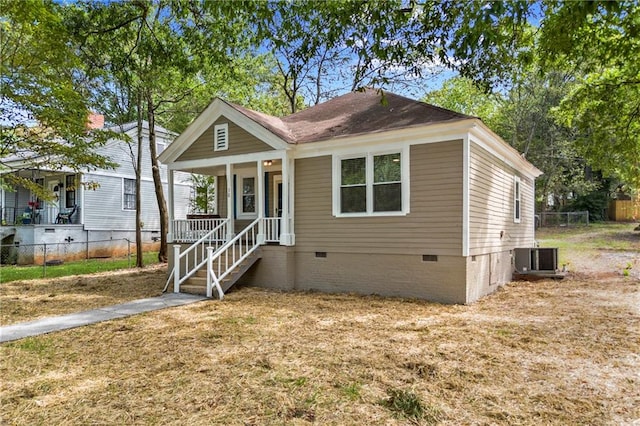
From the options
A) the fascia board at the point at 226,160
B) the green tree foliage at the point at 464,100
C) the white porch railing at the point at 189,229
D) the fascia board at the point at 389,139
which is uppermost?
the green tree foliage at the point at 464,100

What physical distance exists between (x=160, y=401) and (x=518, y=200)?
12.1 m

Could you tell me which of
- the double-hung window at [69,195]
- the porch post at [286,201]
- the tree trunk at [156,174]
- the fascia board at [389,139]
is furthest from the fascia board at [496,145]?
the double-hung window at [69,195]

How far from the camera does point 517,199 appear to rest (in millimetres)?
12672

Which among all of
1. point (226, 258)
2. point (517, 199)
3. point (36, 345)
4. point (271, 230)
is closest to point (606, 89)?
point (517, 199)

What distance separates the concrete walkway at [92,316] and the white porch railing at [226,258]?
1.30 ft

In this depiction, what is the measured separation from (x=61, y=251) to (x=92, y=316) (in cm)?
1285

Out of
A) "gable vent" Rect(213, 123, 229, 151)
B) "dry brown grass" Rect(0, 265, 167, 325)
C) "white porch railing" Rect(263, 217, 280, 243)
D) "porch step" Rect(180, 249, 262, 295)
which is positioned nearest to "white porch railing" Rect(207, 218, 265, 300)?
"porch step" Rect(180, 249, 262, 295)

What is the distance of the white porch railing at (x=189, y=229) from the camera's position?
445 inches

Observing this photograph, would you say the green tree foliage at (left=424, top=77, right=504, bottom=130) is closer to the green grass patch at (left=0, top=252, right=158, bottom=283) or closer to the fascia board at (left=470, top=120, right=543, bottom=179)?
the fascia board at (left=470, top=120, right=543, bottom=179)

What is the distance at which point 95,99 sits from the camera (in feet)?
52.7

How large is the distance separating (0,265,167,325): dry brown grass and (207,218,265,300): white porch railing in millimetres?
1430

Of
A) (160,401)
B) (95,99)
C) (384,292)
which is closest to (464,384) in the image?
(160,401)

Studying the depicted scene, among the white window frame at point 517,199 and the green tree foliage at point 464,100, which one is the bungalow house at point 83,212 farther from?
the green tree foliage at point 464,100

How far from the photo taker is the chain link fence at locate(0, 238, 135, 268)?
16719 millimetres
